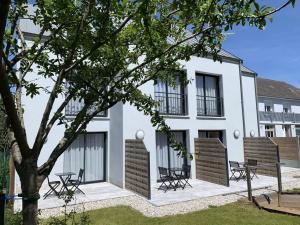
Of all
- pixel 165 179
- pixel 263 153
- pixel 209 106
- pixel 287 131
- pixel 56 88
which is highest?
pixel 209 106

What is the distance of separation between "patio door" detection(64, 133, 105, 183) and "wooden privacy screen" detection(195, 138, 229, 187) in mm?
5006

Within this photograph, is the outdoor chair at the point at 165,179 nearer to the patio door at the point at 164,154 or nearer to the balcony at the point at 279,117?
the patio door at the point at 164,154

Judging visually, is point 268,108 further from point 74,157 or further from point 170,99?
point 74,157

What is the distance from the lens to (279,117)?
30906 millimetres

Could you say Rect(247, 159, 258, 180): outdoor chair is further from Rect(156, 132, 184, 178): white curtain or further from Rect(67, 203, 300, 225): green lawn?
Rect(67, 203, 300, 225): green lawn

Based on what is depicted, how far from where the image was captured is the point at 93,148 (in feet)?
48.4

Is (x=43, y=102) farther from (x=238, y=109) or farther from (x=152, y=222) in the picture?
(x=238, y=109)

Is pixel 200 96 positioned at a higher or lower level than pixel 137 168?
higher

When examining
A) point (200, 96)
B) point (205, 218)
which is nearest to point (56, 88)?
point (205, 218)

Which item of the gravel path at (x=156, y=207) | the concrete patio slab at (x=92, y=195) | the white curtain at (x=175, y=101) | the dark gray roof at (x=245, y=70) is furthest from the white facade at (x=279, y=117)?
the concrete patio slab at (x=92, y=195)

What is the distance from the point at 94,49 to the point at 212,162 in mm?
12238

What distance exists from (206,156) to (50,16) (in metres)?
12.9

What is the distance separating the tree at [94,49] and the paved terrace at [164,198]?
6.71m

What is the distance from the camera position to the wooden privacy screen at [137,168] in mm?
11266
